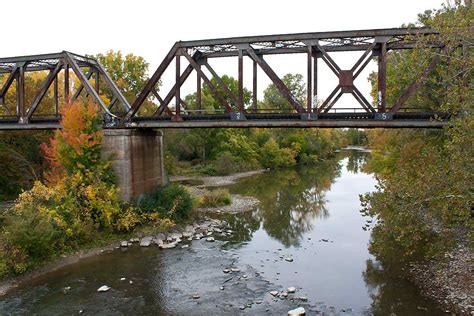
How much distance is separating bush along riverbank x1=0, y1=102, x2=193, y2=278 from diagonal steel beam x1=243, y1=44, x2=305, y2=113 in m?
9.71

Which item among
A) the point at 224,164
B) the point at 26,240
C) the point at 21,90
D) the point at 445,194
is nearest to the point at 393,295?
the point at 445,194

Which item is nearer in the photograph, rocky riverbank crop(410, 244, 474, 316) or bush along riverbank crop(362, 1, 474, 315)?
bush along riverbank crop(362, 1, 474, 315)

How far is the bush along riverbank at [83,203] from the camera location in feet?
67.8

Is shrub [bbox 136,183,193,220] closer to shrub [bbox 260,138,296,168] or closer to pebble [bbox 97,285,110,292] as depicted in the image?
pebble [bbox 97,285,110,292]

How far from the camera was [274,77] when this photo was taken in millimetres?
22000

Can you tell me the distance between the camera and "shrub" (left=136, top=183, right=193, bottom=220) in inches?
1016

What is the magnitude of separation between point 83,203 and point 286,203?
18553mm

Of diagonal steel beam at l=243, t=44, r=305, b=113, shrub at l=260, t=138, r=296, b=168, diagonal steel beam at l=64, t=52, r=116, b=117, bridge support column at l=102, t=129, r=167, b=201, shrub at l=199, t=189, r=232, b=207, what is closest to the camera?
diagonal steel beam at l=243, t=44, r=305, b=113

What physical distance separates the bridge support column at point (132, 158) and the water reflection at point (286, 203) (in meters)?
6.70

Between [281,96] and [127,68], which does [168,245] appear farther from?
[281,96]

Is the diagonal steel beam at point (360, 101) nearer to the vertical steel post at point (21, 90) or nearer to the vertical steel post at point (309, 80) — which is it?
the vertical steel post at point (309, 80)

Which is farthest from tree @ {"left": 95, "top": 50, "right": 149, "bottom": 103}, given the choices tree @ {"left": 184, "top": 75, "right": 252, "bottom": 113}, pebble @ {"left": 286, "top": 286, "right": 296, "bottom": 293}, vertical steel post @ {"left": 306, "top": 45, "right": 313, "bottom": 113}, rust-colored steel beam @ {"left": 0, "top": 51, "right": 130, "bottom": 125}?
pebble @ {"left": 286, "top": 286, "right": 296, "bottom": 293}

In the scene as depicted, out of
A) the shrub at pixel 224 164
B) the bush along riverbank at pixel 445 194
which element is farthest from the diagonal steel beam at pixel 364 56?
the shrub at pixel 224 164

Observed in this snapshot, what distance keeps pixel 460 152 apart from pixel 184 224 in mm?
18061
